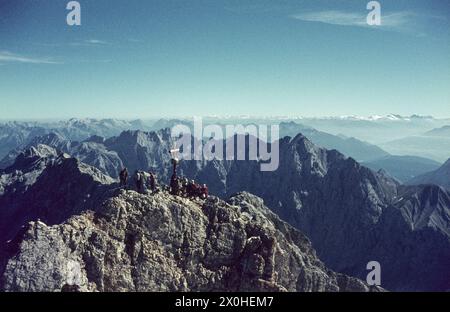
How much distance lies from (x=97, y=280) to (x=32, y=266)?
7319 mm

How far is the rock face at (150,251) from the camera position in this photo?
4897cm

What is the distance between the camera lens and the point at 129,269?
5403 cm

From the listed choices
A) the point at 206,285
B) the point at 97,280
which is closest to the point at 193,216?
the point at 206,285

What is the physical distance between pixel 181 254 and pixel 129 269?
7565 mm

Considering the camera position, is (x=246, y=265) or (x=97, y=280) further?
(x=246, y=265)

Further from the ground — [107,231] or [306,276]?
[107,231]

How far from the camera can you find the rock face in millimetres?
48969

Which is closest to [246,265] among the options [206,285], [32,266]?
[206,285]

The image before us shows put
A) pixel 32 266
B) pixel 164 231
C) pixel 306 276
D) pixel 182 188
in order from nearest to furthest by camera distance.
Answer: pixel 32 266 → pixel 164 231 → pixel 182 188 → pixel 306 276

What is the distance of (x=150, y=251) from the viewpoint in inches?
2208
